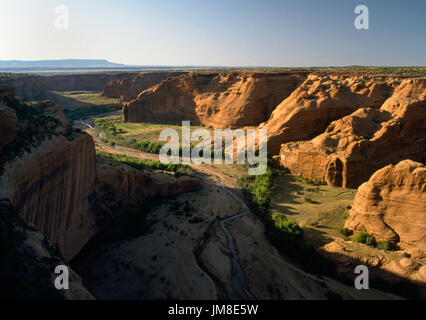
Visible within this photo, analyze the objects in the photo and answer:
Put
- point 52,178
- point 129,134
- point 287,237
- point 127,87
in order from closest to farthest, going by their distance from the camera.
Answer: point 52,178
point 287,237
point 129,134
point 127,87

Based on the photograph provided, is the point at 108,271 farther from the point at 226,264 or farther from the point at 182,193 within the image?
the point at 182,193

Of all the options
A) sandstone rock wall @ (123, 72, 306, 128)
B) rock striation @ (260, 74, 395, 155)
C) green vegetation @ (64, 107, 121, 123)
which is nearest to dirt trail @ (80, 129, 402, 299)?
rock striation @ (260, 74, 395, 155)

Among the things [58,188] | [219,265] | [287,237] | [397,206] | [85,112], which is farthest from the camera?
[85,112]

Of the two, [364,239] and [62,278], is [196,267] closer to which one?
[62,278]

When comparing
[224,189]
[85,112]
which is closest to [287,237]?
[224,189]

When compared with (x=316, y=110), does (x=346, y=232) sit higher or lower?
lower

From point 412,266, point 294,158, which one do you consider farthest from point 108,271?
point 294,158

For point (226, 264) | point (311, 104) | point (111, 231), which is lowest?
point (226, 264)

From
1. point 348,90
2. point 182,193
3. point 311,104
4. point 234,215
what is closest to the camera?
point 234,215
